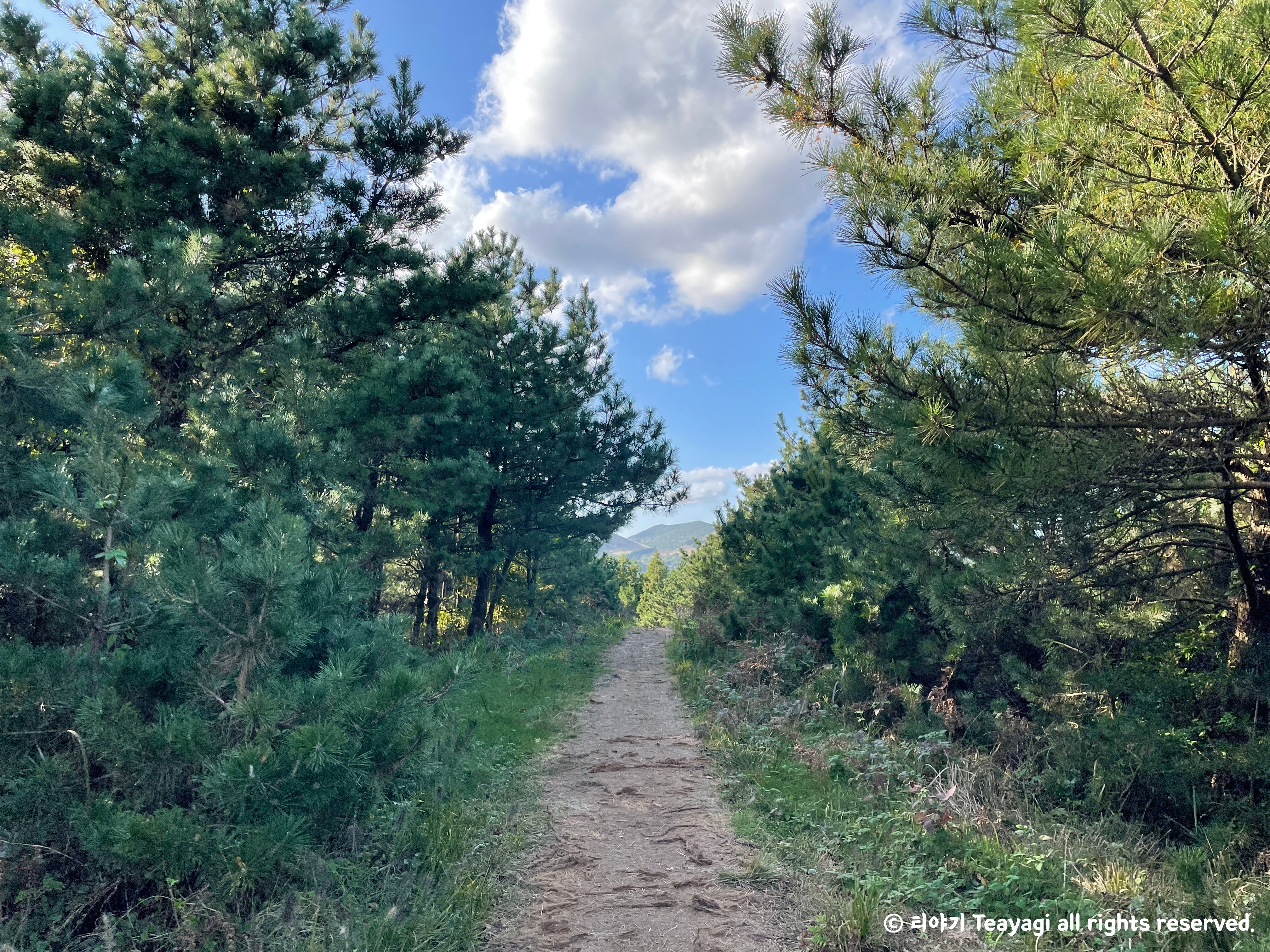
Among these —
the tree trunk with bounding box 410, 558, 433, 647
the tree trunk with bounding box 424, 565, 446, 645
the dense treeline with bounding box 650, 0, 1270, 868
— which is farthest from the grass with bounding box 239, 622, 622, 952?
the tree trunk with bounding box 424, 565, 446, 645

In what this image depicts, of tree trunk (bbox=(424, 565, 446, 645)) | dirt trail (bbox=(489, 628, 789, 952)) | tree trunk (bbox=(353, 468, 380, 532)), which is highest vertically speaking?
tree trunk (bbox=(353, 468, 380, 532))

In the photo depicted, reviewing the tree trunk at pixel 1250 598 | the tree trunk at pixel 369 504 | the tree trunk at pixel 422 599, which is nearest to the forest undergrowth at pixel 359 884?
the tree trunk at pixel 369 504

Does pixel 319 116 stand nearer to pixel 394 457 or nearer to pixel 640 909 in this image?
pixel 394 457

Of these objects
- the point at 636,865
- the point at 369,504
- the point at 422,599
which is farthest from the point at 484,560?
the point at 636,865

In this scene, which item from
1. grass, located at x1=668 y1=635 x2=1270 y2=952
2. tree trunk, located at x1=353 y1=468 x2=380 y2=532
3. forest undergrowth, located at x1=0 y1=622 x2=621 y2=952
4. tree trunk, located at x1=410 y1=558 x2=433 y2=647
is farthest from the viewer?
tree trunk, located at x1=410 y1=558 x2=433 y2=647

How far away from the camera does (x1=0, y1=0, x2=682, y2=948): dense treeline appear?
117 inches

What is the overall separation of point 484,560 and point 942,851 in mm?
11865

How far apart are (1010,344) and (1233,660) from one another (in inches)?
134

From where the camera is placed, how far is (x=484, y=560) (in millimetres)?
14633

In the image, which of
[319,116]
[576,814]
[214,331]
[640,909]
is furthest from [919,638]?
[319,116]

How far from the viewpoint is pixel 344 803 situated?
3.41m

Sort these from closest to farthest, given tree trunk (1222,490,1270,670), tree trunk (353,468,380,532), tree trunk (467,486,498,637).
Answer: tree trunk (1222,490,1270,670) → tree trunk (353,468,380,532) → tree trunk (467,486,498,637)

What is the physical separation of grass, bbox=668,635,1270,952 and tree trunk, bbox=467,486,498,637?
29.8 ft

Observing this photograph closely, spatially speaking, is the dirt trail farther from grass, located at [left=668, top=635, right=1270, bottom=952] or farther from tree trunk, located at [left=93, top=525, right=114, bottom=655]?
tree trunk, located at [left=93, top=525, right=114, bottom=655]
